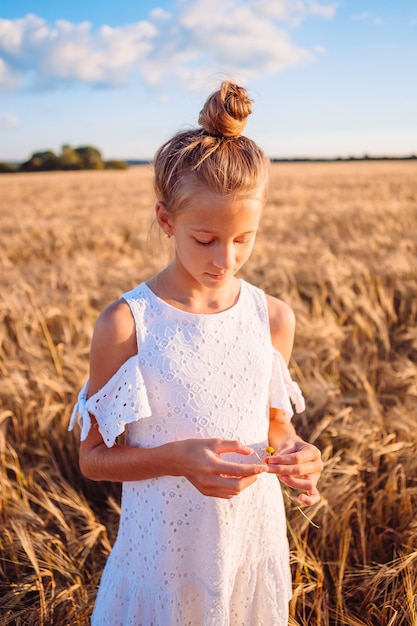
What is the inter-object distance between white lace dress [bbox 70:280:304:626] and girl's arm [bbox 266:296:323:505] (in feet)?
0.19

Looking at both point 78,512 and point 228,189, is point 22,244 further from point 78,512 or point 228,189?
point 228,189

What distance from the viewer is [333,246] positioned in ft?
19.9

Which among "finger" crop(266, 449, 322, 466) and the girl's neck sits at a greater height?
the girl's neck

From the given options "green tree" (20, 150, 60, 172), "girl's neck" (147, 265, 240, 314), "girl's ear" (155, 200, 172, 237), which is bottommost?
"girl's neck" (147, 265, 240, 314)

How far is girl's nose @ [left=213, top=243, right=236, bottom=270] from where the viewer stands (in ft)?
3.89

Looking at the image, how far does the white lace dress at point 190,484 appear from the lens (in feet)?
4.17

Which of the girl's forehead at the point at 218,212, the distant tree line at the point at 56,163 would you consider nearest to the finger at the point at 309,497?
the girl's forehead at the point at 218,212

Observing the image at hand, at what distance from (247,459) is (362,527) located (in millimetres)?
836

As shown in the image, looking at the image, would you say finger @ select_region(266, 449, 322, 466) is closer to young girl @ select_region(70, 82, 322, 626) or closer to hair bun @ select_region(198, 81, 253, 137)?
young girl @ select_region(70, 82, 322, 626)

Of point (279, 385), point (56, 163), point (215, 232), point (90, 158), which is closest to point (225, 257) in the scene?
point (215, 232)

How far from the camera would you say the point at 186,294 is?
1.34 m

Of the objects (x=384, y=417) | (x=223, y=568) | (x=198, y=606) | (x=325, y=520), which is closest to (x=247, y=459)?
(x=223, y=568)

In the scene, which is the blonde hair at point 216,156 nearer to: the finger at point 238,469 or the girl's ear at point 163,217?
the girl's ear at point 163,217

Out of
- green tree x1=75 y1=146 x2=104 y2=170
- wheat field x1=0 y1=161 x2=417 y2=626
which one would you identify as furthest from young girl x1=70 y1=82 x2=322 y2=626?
green tree x1=75 y1=146 x2=104 y2=170
